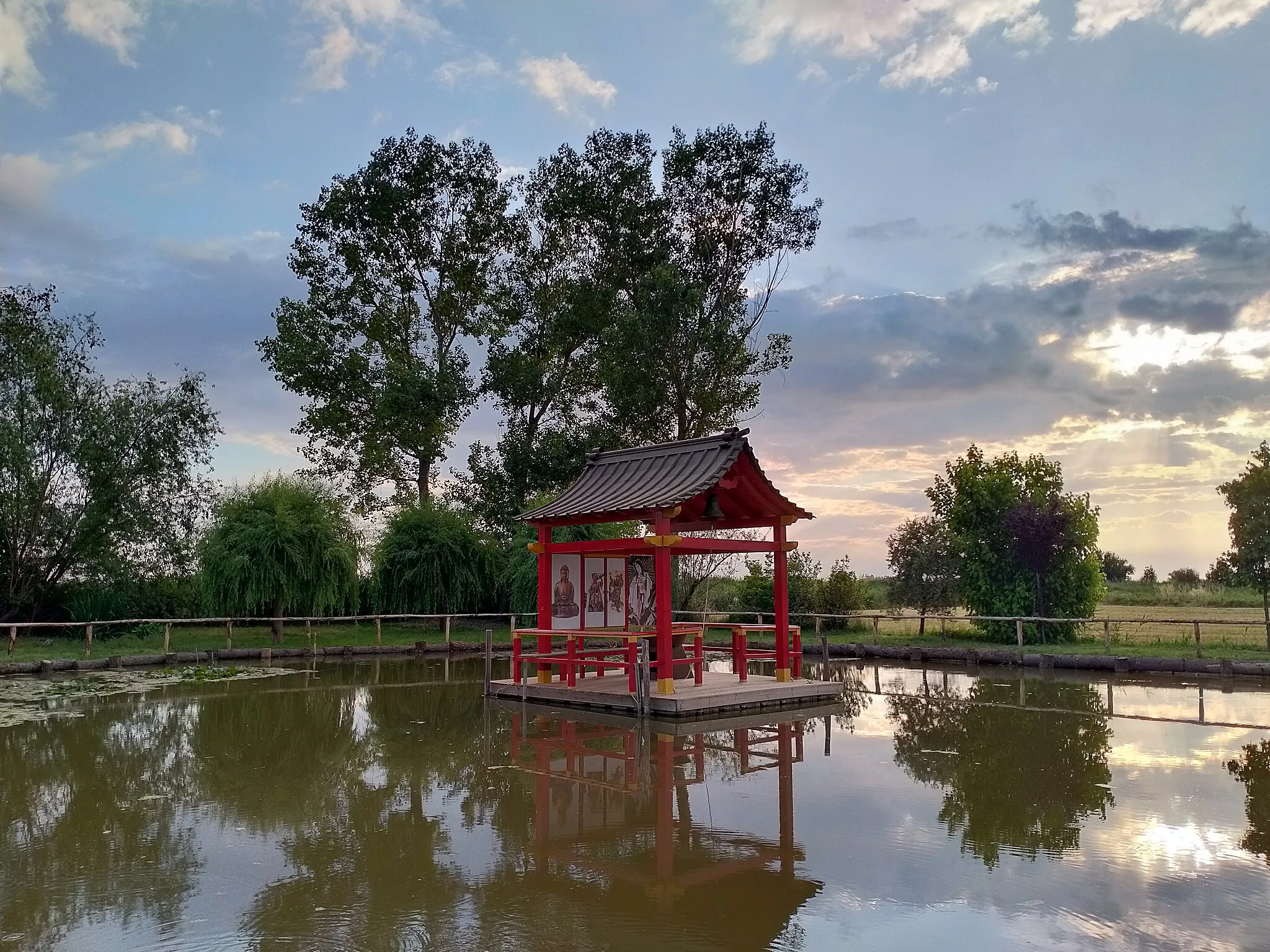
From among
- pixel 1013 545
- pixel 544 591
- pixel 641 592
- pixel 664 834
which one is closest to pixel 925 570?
pixel 1013 545

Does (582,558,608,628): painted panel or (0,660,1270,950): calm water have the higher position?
(582,558,608,628): painted panel

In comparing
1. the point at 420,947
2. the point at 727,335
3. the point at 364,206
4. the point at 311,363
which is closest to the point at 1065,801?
the point at 420,947

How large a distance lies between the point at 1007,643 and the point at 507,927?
18.9m

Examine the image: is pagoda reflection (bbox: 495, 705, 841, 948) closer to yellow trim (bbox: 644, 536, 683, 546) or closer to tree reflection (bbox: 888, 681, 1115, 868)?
tree reflection (bbox: 888, 681, 1115, 868)

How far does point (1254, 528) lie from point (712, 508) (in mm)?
12716

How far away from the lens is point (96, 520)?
23.0 metres

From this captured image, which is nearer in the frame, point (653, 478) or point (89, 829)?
point (89, 829)

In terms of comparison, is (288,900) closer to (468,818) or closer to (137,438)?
(468,818)

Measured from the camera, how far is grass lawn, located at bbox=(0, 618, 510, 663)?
1969 centimetres

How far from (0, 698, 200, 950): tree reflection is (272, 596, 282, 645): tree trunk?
33.7ft

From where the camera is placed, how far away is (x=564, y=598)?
1468cm

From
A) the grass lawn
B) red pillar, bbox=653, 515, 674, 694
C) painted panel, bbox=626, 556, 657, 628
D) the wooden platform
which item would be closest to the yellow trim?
red pillar, bbox=653, 515, 674, 694

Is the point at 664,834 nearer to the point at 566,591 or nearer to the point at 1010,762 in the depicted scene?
the point at 1010,762

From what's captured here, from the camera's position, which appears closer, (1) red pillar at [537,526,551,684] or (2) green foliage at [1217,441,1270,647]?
Answer: (1) red pillar at [537,526,551,684]
